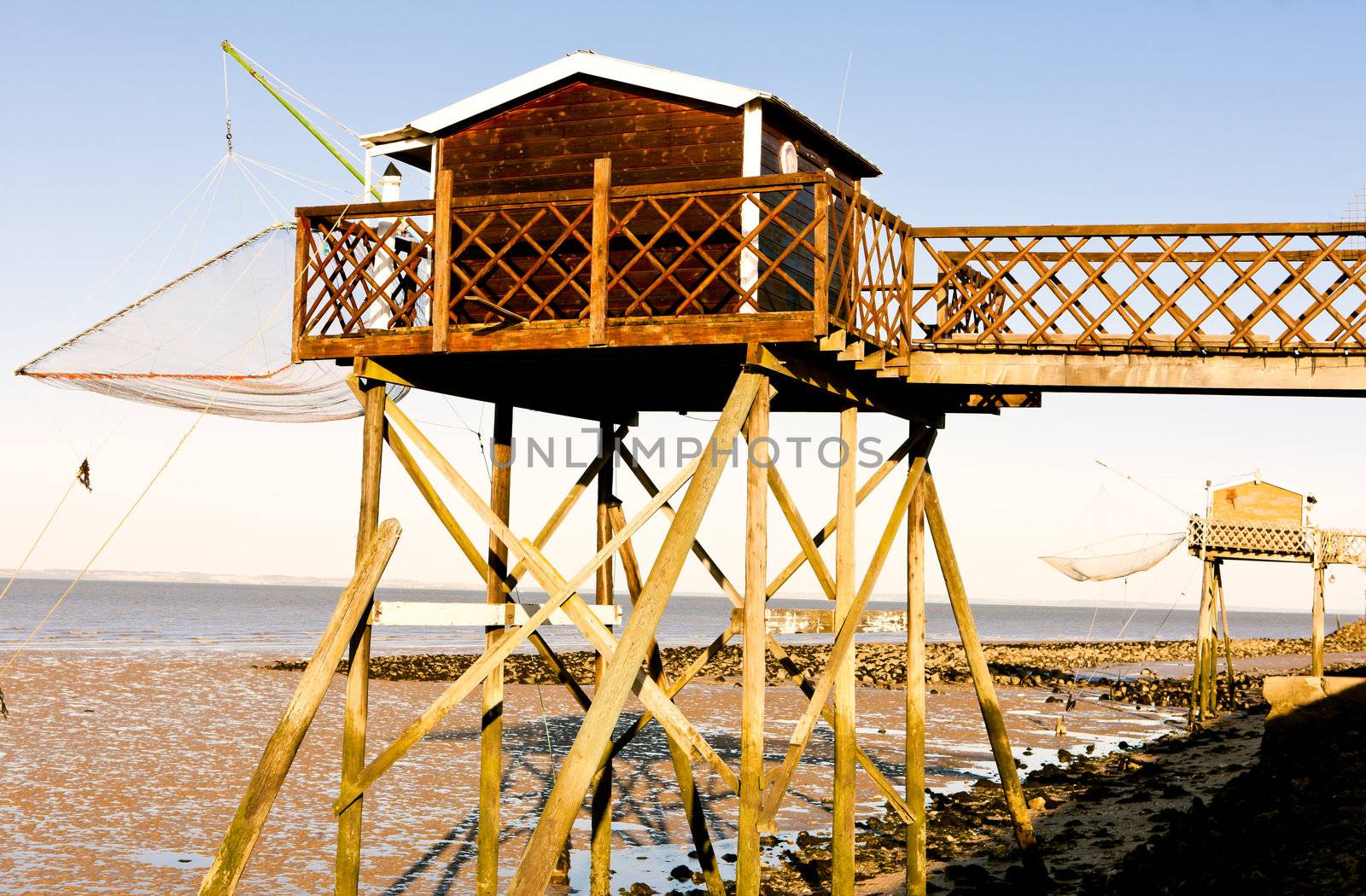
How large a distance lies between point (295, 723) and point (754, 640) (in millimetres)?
3838

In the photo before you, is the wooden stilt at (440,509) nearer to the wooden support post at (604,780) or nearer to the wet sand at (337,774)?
the wooden support post at (604,780)

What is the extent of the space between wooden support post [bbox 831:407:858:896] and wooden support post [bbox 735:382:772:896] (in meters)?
1.39

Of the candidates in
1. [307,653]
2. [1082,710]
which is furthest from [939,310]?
[307,653]

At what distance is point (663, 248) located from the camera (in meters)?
11.8

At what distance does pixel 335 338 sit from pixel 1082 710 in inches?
1212

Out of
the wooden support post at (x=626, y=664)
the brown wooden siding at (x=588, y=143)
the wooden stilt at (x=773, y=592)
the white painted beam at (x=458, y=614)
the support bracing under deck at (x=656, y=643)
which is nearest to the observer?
the wooden support post at (x=626, y=664)

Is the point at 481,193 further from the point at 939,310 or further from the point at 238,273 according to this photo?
the point at 939,310

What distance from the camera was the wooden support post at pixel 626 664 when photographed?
8.58 m

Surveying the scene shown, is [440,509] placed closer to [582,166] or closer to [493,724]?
[493,724]

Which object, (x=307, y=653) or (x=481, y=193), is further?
(x=307, y=653)

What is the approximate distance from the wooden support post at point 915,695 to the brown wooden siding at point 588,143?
4.38 m

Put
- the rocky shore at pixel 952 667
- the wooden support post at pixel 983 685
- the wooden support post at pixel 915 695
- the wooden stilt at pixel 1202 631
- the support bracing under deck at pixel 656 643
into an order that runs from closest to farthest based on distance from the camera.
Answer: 1. the support bracing under deck at pixel 656 643
2. the wooden support post at pixel 915 695
3. the wooden support post at pixel 983 685
4. the wooden stilt at pixel 1202 631
5. the rocky shore at pixel 952 667

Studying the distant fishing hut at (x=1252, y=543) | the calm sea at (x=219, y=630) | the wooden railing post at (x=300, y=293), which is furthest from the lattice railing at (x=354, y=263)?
the calm sea at (x=219, y=630)

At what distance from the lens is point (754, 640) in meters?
10.3
